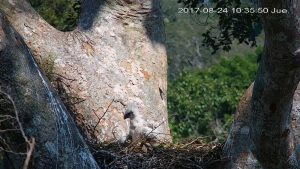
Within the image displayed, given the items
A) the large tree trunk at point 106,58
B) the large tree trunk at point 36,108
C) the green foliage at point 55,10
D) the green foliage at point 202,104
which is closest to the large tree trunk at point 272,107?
the large tree trunk at point 36,108

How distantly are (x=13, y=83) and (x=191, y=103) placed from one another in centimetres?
2031

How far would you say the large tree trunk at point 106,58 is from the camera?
557 cm

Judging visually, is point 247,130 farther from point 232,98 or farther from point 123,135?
point 232,98

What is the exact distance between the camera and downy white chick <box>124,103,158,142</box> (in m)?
5.72

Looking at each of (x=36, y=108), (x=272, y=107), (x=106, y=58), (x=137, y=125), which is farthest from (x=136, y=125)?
(x=36, y=108)

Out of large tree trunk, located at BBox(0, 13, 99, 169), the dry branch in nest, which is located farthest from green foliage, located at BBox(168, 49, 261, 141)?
large tree trunk, located at BBox(0, 13, 99, 169)

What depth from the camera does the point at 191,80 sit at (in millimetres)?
26562

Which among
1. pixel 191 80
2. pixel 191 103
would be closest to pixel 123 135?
pixel 191 103

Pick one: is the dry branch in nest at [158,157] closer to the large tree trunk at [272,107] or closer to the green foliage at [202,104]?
the large tree trunk at [272,107]

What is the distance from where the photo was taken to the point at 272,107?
417 centimetres

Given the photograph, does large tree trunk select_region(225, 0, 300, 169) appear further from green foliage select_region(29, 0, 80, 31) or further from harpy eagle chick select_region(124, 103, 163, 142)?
green foliage select_region(29, 0, 80, 31)

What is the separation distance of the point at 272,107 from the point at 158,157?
4.18 ft

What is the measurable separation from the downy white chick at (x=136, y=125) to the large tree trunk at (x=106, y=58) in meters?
0.04

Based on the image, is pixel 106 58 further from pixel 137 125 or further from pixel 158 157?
pixel 158 157
